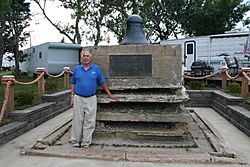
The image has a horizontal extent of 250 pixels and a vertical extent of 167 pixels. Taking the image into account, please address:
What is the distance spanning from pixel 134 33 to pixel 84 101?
1833mm

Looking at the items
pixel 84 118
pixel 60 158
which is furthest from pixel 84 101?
pixel 60 158

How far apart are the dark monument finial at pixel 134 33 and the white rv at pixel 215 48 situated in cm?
984

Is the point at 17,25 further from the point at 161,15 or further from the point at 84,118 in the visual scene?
the point at 84,118

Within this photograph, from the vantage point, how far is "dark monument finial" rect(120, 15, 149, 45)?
579cm

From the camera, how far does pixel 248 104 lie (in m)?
7.70

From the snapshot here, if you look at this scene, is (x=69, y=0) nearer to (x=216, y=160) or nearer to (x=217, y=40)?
(x=217, y=40)

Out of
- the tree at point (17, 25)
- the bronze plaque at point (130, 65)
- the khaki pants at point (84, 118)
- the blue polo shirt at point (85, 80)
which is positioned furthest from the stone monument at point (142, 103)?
the tree at point (17, 25)

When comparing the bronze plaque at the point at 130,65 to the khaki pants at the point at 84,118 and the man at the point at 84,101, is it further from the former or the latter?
the khaki pants at the point at 84,118

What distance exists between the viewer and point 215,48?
642 inches

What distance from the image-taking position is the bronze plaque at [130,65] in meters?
5.38

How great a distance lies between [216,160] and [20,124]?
12.4 feet

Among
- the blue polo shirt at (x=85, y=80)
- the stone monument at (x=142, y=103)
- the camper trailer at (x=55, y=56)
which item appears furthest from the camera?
the camper trailer at (x=55, y=56)

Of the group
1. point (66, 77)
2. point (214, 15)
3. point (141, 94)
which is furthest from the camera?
point (214, 15)

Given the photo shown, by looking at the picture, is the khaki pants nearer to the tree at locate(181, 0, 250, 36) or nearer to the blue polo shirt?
the blue polo shirt
